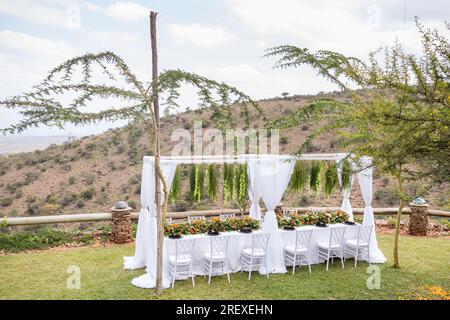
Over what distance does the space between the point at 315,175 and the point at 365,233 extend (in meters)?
1.57

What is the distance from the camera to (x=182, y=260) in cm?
622

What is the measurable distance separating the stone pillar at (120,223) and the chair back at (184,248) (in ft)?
9.93

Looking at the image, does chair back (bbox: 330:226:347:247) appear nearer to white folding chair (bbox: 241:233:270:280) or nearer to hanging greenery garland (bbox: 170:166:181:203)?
white folding chair (bbox: 241:233:270:280)

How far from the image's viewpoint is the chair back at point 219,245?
21.6 ft

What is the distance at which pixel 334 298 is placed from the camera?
19.0 feet

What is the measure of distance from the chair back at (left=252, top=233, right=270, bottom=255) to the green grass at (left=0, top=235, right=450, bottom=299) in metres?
0.48

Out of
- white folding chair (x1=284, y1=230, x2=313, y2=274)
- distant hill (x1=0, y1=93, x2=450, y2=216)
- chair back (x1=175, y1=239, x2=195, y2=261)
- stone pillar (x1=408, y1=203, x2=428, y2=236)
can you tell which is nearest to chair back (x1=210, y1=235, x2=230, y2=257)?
chair back (x1=175, y1=239, x2=195, y2=261)

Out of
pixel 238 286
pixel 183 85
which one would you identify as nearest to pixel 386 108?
pixel 183 85

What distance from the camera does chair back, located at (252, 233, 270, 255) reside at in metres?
6.80

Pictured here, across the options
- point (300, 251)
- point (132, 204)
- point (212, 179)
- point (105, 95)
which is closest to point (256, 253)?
point (300, 251)

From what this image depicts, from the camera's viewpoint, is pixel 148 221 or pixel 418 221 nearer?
pixel 148 221

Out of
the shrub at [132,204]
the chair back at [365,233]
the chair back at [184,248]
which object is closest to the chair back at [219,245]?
the chair back at [184,248]

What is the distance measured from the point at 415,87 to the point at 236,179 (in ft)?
15.8

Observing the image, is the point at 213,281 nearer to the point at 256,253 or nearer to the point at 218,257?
the point at 218,257
